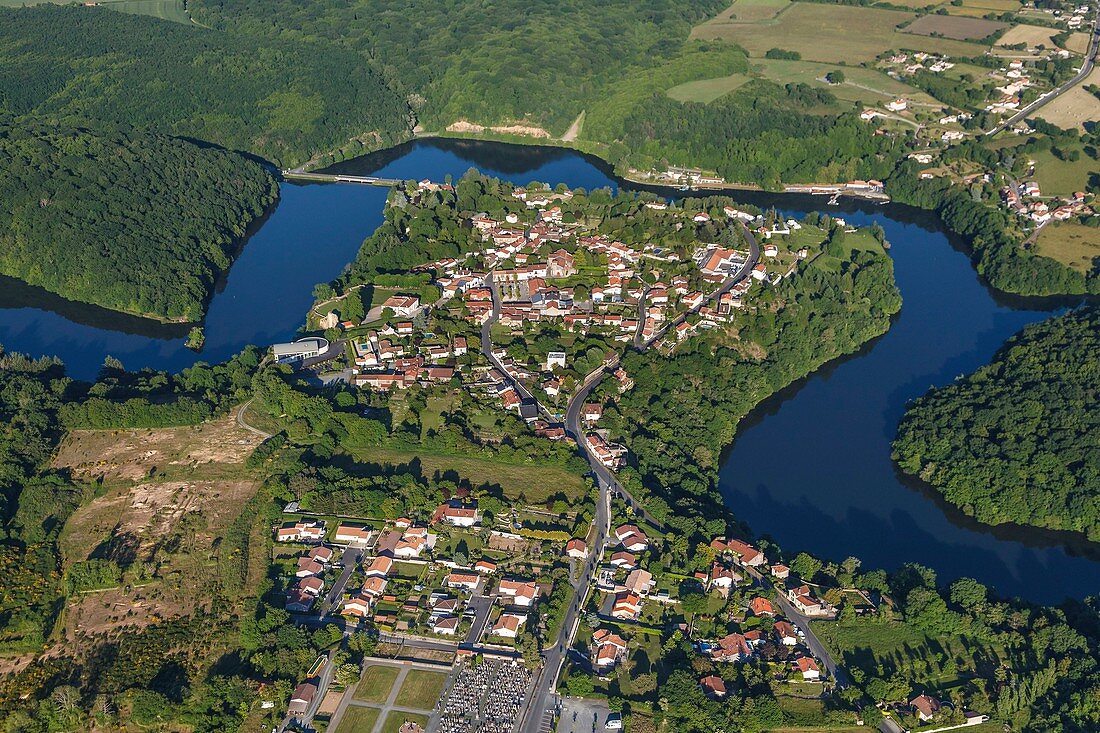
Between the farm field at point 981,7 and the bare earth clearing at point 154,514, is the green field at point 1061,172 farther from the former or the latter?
the bare earth clearing at point 154,514

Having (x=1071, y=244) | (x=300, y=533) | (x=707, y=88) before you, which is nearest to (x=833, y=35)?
(x=707, y=88)

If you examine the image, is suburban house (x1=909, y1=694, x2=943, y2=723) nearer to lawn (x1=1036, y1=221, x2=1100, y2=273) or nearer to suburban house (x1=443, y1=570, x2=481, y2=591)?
suburban house (x1=443, y1=570, x2=481, y2=591)

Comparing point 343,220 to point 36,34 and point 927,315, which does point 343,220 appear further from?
point 36,34

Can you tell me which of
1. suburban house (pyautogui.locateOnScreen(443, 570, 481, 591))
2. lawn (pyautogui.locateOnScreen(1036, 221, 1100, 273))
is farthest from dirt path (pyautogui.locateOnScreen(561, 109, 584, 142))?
suburban house (pyautogui.locateOnScreen(443, 570, 481, 591))

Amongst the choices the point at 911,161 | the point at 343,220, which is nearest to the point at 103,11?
the point at 343,220

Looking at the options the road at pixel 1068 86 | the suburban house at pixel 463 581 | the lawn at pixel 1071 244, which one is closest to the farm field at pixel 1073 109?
the road at pixel 1068 86

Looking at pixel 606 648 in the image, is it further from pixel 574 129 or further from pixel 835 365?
pixel 574 129
